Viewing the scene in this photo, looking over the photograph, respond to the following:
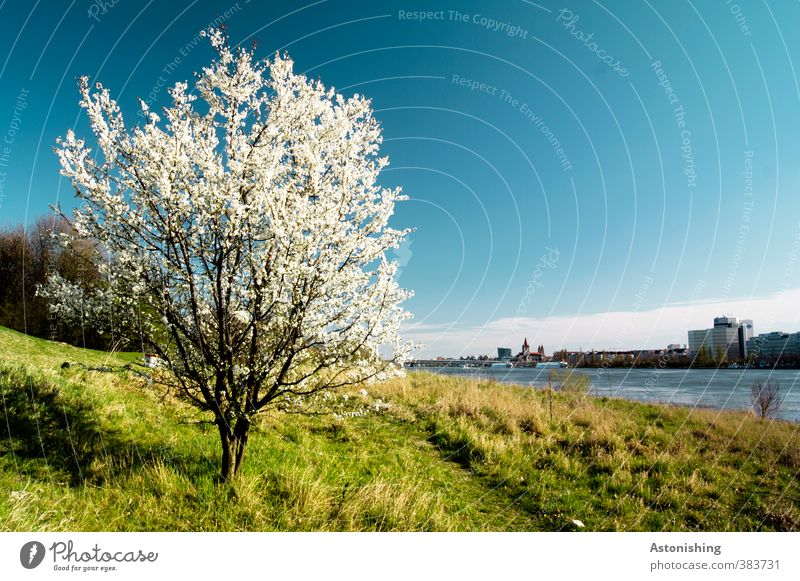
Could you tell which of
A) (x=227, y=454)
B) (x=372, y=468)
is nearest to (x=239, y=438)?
(x=227, y=454)

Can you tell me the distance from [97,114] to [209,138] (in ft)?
4.38

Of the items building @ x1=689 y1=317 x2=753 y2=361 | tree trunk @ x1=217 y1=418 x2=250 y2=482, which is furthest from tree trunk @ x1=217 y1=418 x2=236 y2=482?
building @ x1=689 y1=317 x2=753 y2=361

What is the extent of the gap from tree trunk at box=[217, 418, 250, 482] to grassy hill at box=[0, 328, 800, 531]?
0.95ft

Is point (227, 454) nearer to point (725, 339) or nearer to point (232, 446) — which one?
point (232, 446)

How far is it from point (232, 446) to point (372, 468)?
10.6 ft

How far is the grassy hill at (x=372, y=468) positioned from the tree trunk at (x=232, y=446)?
29 cm

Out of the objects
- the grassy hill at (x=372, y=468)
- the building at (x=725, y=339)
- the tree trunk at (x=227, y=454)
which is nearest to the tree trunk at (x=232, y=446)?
the tree trunk at (x=227, y=454)

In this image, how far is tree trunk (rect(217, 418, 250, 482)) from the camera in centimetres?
654

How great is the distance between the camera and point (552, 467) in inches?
420

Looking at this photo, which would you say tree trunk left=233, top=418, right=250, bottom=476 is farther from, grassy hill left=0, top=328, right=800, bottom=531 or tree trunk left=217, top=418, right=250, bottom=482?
grassy hill left=0, top=328, right=800, bottom=531

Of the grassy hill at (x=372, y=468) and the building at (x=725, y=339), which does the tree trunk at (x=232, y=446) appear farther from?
the building at (x=725, y=339)

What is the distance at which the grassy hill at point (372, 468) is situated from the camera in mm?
5844

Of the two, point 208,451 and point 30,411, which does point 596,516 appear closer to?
point 208,451

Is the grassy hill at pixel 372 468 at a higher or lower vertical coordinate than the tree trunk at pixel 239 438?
lower
